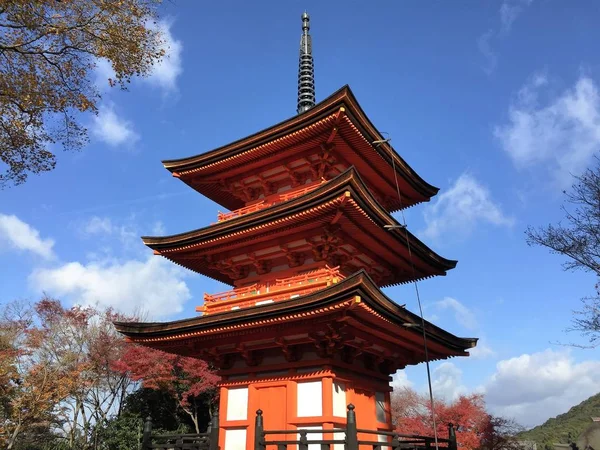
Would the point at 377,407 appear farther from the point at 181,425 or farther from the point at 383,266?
the point at 181,425

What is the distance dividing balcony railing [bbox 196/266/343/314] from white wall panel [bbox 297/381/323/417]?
281 centimetres

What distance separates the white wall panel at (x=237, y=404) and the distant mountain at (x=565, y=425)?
65.5 m

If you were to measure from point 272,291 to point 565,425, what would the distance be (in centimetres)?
8550

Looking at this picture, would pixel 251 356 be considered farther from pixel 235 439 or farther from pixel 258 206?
pixel 258 206

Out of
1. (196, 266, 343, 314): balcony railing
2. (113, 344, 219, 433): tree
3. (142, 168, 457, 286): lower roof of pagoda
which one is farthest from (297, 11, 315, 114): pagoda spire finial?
(113, 344, 219, 433): tree

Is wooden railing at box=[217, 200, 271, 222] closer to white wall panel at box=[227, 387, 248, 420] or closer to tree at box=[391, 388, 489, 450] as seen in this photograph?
white wall panel at box=[227, 387, 248, 420]

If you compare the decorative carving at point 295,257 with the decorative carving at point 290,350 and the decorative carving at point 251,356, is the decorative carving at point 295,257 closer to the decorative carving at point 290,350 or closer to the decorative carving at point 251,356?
the decorative carving at point 290,350

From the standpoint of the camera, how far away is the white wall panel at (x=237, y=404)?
15398mm

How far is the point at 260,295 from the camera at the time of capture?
1602 centimetres

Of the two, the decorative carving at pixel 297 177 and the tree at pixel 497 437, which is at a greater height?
the decorative carving at pixel 297 177

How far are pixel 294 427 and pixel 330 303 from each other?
4.25 meters

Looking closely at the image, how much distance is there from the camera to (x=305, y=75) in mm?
22984

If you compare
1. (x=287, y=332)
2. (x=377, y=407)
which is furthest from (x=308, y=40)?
(x=377, y=407)

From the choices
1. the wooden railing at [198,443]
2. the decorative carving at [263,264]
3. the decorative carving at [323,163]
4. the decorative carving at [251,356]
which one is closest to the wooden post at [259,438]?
the wooden railing at [198,443]
